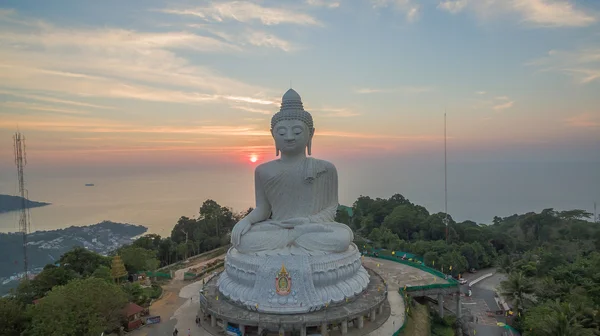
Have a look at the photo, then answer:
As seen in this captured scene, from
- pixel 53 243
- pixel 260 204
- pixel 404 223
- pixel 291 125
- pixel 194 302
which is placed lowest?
pixel 53 243

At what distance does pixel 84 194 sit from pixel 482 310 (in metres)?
114

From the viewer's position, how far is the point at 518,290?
2062 cm

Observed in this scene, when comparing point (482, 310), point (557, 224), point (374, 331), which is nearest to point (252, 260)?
point (374, 331)

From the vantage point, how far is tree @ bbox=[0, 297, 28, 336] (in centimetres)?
1448

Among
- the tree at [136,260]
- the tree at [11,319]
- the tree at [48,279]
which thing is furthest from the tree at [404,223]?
the tree at [11,319]

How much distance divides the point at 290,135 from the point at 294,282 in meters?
7.23

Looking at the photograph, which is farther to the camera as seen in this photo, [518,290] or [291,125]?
[518,290]

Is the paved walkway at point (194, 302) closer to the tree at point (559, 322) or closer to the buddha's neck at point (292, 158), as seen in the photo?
the tree at point (559, 322)

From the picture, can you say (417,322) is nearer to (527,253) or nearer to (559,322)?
(559,322)

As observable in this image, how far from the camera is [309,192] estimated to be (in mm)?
20188

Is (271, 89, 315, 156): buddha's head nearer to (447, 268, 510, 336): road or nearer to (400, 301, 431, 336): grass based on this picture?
(400, 301, 431, 336): grass

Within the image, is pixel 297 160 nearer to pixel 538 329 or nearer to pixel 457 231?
pixel 538 329

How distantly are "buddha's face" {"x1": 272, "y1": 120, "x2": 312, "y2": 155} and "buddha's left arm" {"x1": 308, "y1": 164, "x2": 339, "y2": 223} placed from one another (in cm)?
220

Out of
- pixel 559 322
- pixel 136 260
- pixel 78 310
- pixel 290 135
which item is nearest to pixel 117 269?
pixel 136 260
